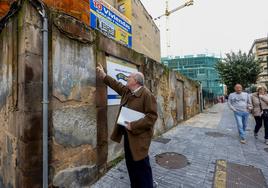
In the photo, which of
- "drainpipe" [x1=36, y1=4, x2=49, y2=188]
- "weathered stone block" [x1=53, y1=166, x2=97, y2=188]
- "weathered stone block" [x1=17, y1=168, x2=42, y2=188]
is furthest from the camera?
"weathered stone block" [x1=53, y1=166, x2=97, y2=188]

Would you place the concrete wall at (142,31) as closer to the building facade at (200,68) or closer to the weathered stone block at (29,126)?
the weathered stone block at (29,126)

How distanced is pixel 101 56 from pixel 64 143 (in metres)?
1.63

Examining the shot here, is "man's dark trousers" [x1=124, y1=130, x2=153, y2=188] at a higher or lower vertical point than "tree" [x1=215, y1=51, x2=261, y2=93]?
lower

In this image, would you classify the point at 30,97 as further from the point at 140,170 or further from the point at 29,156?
the point at 140,170

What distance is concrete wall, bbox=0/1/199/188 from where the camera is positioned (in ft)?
6.50

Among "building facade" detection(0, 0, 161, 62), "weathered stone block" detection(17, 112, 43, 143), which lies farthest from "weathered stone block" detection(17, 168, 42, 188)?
"building facade" detection(0, 0, 161, 62)

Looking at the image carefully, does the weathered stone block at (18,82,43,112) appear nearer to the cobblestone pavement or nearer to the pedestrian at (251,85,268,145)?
the cobblestone pavement

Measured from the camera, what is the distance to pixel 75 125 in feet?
8.23

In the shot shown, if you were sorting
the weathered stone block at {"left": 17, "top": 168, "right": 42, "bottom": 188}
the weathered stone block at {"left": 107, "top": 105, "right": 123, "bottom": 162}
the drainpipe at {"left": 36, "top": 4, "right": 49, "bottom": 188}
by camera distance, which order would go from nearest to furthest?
the weathered stone block at {"left": 17, "top": 168, "right": 42, "bottom": 188} < the drainpipe at {"left": 36, "top": 4, "right": 49, "bottom": 188} < the weathered stone block at {"left": 107, "top": 105, "right": 123, "bottom": 162}

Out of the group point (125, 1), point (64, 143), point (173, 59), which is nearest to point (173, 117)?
point (64, 143)

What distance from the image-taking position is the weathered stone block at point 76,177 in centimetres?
228

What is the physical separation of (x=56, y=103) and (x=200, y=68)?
5860 cm

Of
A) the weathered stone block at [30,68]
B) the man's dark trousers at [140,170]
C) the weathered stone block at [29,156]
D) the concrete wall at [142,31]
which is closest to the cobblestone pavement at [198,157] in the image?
the man's dark trousers at [140,170]

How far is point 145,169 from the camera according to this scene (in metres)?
2.11
